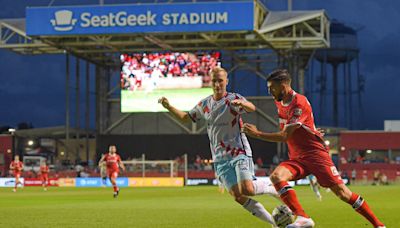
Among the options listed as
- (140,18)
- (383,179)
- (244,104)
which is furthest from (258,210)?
(140,18)

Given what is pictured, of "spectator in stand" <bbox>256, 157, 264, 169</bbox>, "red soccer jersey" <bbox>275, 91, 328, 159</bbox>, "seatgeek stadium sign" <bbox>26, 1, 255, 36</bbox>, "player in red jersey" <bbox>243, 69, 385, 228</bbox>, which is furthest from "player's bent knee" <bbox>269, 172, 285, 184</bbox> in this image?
"spectator in stand" <bbox>256, 157, 264, 169</bbox>

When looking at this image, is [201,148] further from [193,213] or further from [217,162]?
[217,162]

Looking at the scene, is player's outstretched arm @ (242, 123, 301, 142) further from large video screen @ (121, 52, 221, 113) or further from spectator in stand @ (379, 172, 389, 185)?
large video screen @ (121, 52, 221, 113)

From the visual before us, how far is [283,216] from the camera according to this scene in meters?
11.4

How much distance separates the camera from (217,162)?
12.2m

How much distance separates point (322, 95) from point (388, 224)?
8843 centimetres

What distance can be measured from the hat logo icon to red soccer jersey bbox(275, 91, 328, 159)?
52.2m

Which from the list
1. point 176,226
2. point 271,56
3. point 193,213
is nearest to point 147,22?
point 271,56

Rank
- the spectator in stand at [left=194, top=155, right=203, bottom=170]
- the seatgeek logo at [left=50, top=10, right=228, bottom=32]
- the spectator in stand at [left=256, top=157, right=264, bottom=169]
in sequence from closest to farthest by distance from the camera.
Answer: the seatgeek logo at [left=50, top=10, right=228, bottom=32]
the spectator in stand at [left=256, top=157, right=264, bottom=169]
the spectator in stand at [left=194, top=155, right=203, bottom=170]

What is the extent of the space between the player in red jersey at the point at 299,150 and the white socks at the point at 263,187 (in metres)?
0.47

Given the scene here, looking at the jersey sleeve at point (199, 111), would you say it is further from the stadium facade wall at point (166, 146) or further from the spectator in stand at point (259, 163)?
the stadium facade wall at point (166, 146)

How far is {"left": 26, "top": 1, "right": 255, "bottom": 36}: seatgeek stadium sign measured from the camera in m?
59.3

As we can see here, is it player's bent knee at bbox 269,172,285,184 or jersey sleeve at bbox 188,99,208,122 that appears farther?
jersey sleeve at bbox 188,99,208,122

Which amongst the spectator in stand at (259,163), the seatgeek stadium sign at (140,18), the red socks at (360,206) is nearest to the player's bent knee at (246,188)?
the red socks at (360,206)
